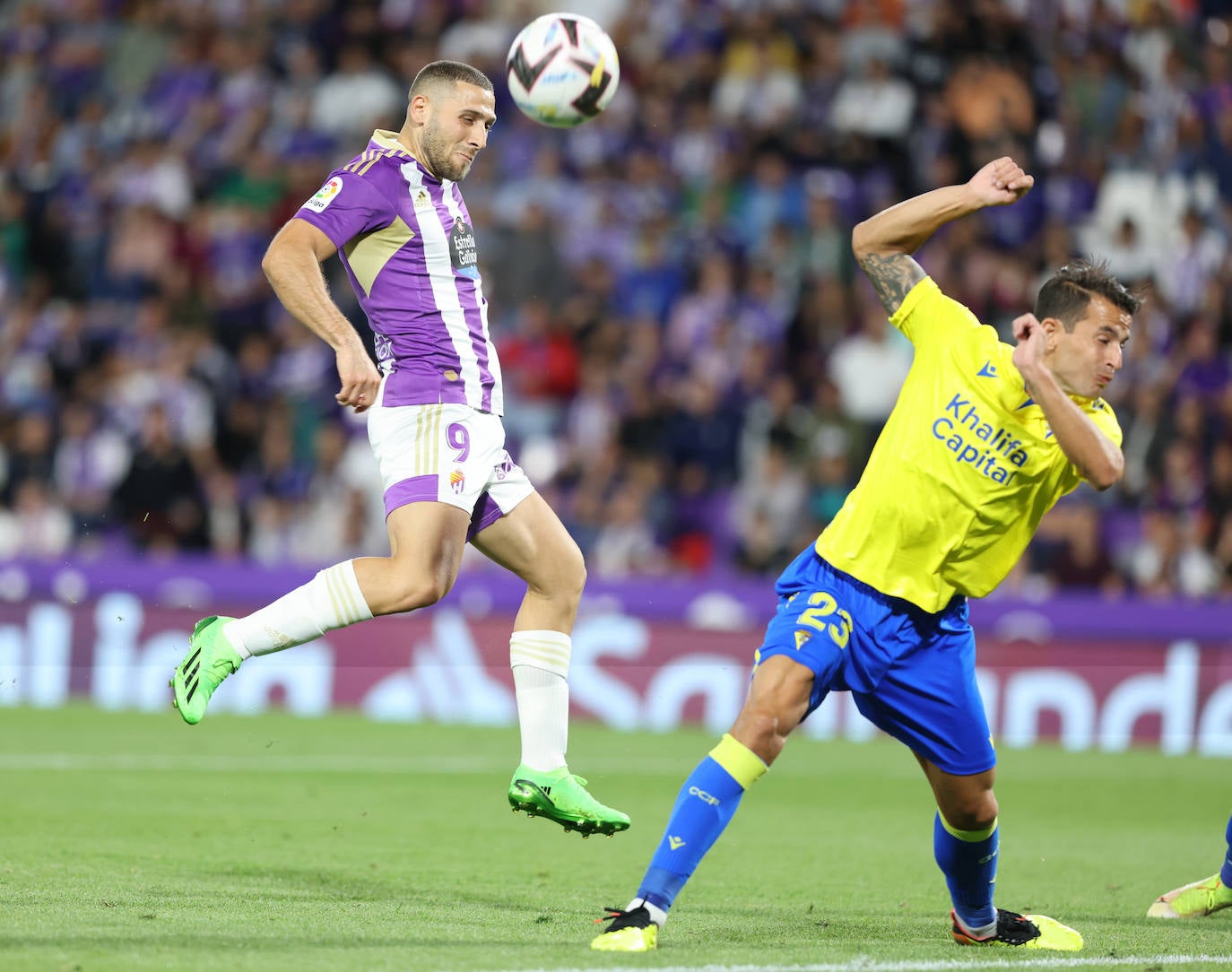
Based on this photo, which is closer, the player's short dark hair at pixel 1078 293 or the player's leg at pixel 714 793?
the player's leg at pixel 714 793

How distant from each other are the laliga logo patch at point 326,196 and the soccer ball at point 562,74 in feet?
3.09

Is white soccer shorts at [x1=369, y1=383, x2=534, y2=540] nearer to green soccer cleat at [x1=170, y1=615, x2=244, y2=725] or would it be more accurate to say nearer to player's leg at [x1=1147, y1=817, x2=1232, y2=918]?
green soccer cleat at [x1=170, y1=615, x2=244, y2=725]

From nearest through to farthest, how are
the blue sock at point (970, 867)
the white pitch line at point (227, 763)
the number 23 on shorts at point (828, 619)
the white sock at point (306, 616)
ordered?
1. the number 23 on shorts at point (828, 619)
2. the blue sock at point (970, 867)
3. the white sock at point (306, 616)
4. the white pitch line at point (227, 763)

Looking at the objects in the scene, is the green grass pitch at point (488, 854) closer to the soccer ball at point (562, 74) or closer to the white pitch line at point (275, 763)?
the white pitch line at point (275, 763)

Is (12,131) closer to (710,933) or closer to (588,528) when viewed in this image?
(588,528)

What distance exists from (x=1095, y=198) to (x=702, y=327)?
3964 millimetres

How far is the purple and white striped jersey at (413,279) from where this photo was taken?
6.55 meters

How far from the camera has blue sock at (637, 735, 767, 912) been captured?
5242 mm

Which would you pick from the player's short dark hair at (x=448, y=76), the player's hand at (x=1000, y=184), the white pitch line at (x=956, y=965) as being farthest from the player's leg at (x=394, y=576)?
the player's hand at (x=1000, y=184)

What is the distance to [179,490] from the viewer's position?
14625 mm

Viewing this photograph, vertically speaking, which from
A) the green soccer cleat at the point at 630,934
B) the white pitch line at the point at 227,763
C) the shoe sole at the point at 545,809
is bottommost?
the white pitch line at the point at 227,763

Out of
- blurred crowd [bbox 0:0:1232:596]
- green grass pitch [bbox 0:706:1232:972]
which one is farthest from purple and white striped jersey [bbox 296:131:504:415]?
blurred crowd [bbox 0:0:1232:596]

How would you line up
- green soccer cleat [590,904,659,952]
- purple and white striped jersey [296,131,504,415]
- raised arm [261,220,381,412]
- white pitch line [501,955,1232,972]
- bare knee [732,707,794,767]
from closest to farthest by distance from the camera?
white pitch line [501,955,1232,972]
green soccer cleat [590,904,659,952]
bare knee [732,707,794,767]
raised arm [261,220,381,412]
purple and white striped jersey [296,131,504,415]

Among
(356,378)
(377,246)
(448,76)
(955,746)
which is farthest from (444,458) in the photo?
(955,746)
